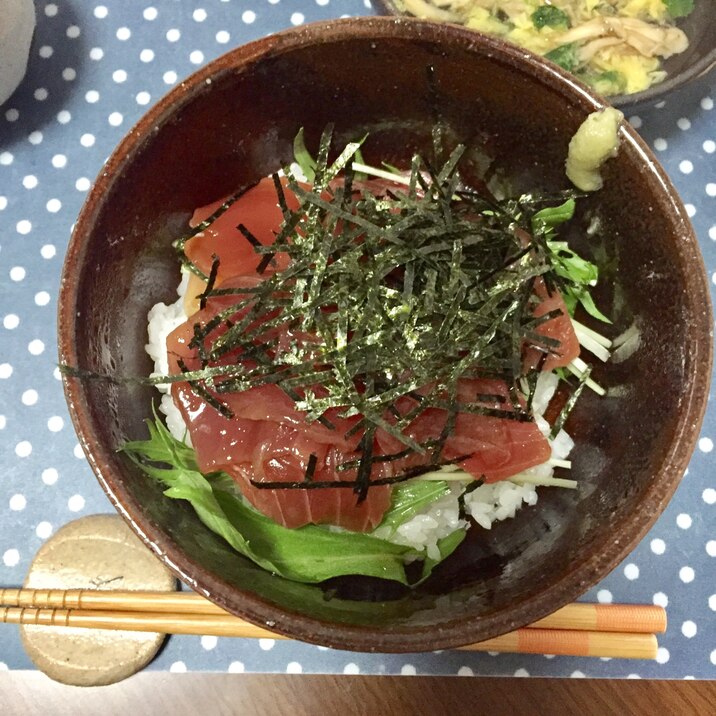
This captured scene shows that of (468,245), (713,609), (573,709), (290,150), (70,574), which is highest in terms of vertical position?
(290,150)

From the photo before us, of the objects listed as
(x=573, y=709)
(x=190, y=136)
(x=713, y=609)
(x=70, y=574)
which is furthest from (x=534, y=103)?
(x=70, y=574)

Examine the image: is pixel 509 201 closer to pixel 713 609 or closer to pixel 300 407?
pixel 300 407

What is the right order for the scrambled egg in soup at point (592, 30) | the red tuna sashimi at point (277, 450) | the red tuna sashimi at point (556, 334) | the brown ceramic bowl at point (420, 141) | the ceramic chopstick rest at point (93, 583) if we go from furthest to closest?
the scrambled egg in soup at point (592, 30) → the ceramic chopstick rest at point (93, 583) → the red tuna sashimi at point (556, 334) → the red tuna sashimi at point (277, 450) → the brown ceramic bowl at point (420, 141)

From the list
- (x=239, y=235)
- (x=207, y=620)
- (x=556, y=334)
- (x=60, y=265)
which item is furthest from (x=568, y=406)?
(x=60, y=265)

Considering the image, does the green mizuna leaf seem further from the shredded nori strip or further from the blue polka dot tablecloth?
the shredded nori strip

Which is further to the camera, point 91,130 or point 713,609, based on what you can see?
point 91,130

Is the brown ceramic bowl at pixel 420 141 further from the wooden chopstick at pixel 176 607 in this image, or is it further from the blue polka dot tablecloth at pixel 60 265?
the blue polka dot tablecloth at pixel 60 265

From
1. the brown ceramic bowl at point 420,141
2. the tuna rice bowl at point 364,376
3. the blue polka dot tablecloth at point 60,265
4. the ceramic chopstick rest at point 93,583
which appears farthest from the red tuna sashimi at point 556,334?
the ceramic chopstick rest at point 93,583
